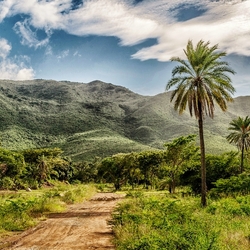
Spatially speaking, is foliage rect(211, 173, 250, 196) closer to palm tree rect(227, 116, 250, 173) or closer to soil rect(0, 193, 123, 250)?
soil rect(0, 193, 123, 250)

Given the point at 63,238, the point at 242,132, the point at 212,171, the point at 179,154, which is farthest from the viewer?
the point at 242,132

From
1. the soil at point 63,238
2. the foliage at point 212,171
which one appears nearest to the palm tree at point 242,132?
the foliage at point 212,171

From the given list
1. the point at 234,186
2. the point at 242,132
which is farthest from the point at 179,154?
the point at 234,186

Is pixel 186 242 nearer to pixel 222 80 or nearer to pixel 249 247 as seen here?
pixel 249 247

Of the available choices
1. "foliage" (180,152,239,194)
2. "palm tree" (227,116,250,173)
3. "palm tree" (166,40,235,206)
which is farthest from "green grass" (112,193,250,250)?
"palm tree" (227,116,250,173)

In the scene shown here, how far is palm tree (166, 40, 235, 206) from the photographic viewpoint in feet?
70.3

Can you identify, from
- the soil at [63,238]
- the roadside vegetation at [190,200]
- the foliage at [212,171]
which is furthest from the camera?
the foliage at [212,171]

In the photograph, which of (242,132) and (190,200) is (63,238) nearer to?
(190,200)

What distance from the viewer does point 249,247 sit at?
27.1 feet

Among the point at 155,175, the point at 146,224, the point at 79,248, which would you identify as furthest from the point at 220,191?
the point at 155,175

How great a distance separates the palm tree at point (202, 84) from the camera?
21.4m

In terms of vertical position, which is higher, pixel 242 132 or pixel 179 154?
pixel 242 132

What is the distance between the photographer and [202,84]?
2156 cm

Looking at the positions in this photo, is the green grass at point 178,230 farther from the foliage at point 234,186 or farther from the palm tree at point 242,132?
the palm tree at point 242,132
